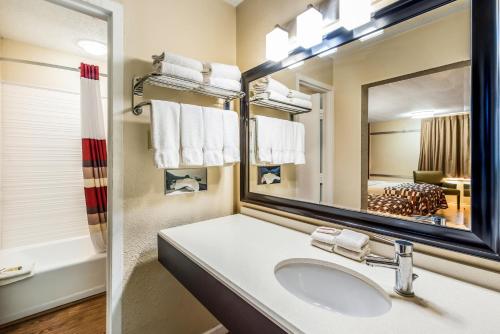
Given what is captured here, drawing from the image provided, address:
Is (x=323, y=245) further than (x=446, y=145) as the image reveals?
Yes

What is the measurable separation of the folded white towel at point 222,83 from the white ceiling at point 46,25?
1204mm

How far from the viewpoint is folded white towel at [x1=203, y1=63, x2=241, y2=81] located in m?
1.37

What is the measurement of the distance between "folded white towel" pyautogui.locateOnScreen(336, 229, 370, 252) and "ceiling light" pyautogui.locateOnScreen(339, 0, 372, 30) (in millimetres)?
927

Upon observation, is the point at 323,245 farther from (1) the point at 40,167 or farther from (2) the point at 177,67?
(1) the point at 40,167

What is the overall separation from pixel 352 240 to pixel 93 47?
9.12ft

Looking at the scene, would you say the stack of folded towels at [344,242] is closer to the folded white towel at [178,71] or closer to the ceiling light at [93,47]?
the folded white towel at [178,71]

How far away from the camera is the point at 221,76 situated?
142 centimetres

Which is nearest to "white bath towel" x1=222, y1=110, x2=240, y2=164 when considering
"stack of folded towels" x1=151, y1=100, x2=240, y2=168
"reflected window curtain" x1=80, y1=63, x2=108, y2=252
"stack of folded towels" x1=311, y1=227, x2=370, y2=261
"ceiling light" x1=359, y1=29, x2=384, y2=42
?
"stack of folded towels" x1=151, y1=100, x2=240, y2=168

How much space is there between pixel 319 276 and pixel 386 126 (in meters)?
0.72

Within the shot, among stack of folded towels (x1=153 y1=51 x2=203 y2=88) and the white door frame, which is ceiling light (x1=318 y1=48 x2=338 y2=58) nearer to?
stack of folded towels (x1=153 y1=51 x2=203 y2=88)

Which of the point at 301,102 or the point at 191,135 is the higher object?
the point at 301,102

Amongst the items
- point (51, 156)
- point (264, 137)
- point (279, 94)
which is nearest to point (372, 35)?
point (279, 94)

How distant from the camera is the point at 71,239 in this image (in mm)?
2373

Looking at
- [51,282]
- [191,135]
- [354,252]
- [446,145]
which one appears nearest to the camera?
[446,145]
